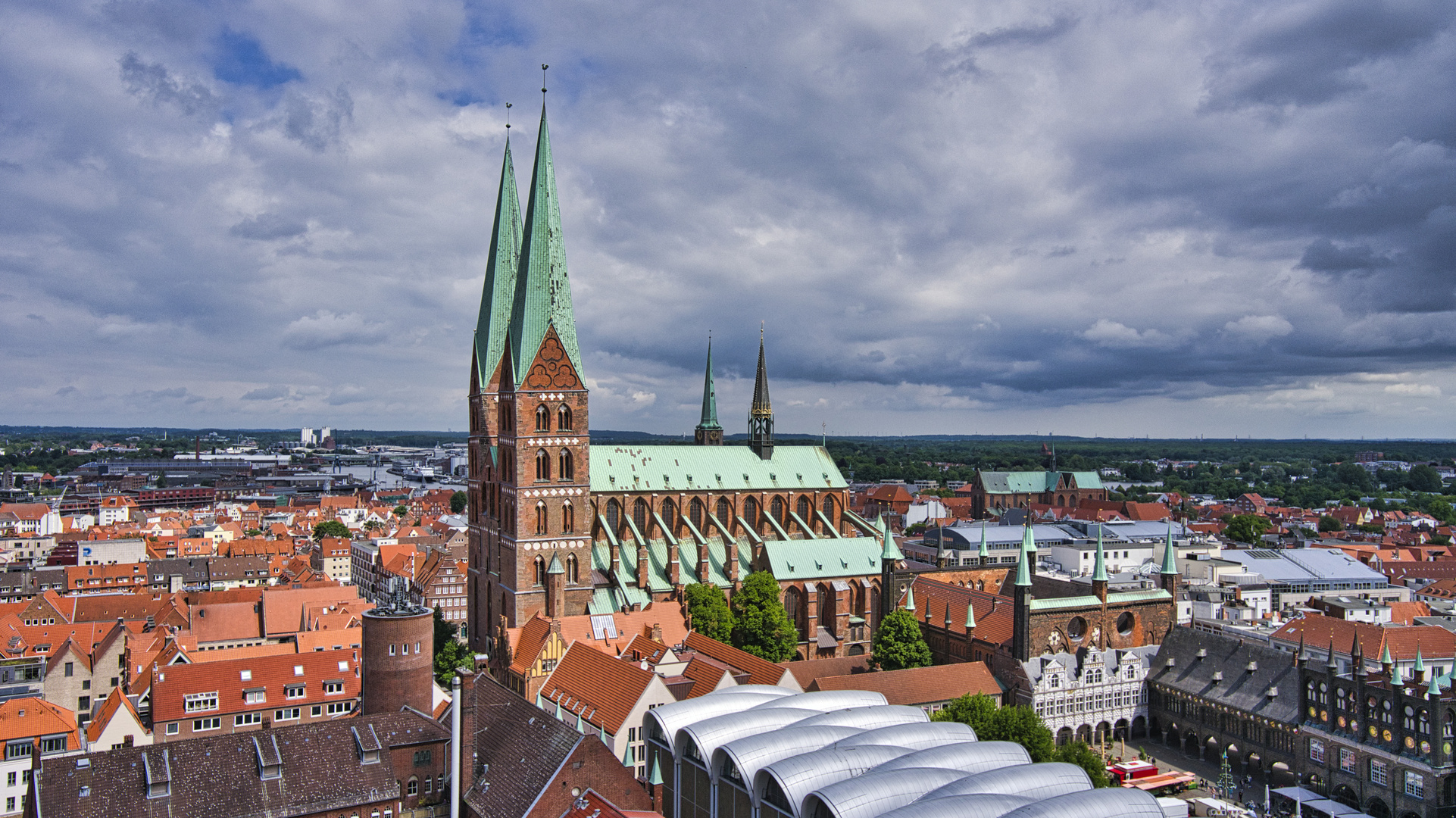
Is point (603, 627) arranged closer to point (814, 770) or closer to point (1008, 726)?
point (1008, 726)

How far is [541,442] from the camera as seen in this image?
269ft

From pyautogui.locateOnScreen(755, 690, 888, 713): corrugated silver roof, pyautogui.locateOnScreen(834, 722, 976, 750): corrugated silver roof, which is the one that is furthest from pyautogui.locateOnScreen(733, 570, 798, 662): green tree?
pyautogui.locateOnScreen(834, 722, 976, 750): corrugated silver roof

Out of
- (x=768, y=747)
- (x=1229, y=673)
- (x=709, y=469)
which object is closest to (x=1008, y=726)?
(x=768, y=747)

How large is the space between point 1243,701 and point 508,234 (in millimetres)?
66230

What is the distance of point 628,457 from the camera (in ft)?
316

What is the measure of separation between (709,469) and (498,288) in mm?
27247

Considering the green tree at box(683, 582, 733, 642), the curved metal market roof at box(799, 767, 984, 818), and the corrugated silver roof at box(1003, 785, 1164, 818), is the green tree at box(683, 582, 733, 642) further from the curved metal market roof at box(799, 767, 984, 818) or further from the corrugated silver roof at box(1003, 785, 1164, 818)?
the corrugated silver roof at box(1003, 785, 1164, 818)

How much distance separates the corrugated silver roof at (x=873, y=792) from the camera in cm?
3781

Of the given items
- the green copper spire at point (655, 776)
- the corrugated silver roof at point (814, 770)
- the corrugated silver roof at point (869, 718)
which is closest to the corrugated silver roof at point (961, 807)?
the corrugated silver roof at point (814, 770)

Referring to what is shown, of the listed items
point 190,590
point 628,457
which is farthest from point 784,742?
point 190,590

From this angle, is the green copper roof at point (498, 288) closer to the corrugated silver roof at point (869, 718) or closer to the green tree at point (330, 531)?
the corrugated silver roof at point (869, 718)

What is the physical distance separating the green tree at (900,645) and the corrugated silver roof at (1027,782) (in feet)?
104

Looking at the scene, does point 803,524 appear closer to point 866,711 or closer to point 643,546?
point 643,546

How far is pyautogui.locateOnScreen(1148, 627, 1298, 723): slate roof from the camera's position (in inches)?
2645
